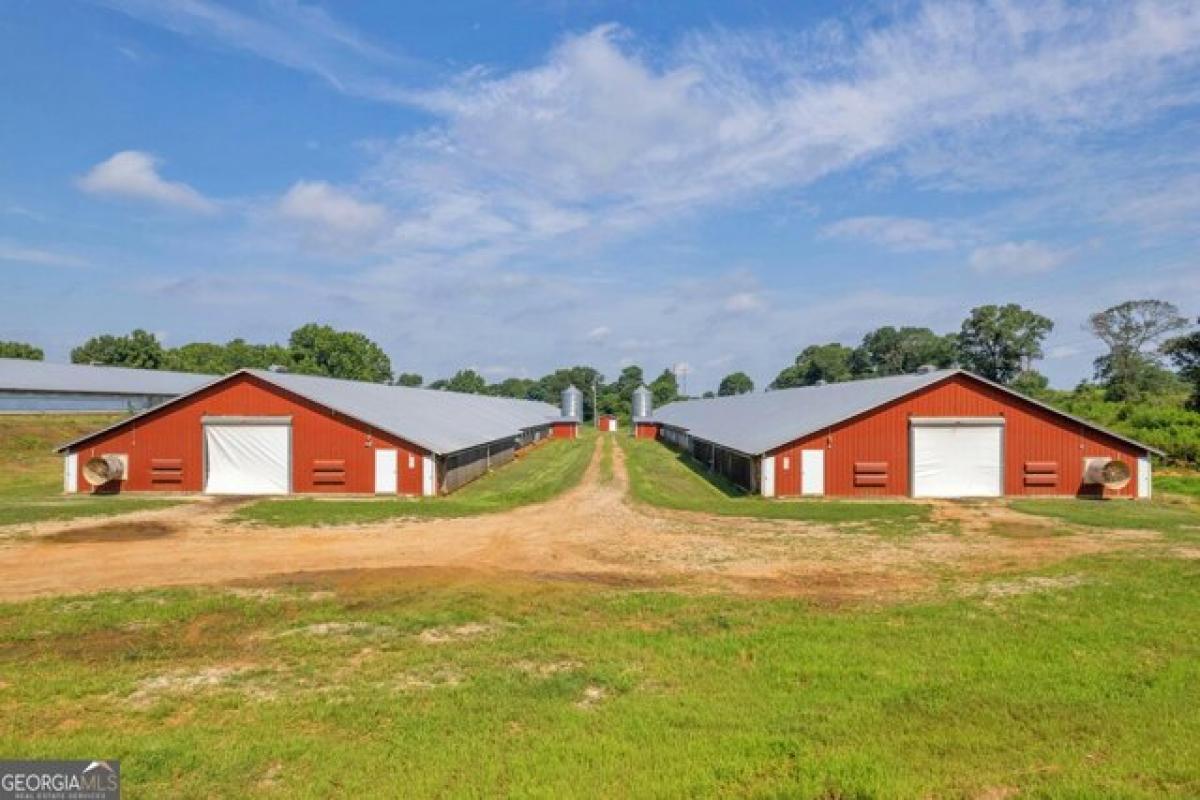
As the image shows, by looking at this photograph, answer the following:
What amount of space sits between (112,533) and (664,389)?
5665 inches

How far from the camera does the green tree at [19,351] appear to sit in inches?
4432

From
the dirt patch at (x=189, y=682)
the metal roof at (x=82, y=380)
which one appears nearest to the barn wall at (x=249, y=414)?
the dirt patch at (x=189, y=682)

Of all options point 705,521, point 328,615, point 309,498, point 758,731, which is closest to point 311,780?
point 758,731

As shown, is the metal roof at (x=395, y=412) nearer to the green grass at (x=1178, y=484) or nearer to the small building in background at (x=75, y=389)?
the small building in background at (x=75, y=389)

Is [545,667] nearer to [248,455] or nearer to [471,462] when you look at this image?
[248,455]

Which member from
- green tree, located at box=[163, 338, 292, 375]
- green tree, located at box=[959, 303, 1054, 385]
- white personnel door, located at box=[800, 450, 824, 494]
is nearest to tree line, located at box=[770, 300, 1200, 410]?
green tree, located at box=[959, 303, 1054, 385]

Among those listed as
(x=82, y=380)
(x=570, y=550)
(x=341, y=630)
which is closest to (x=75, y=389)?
(x=82, y=380)

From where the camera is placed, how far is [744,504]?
28.5m

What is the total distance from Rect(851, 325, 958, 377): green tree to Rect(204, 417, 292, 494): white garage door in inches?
4624

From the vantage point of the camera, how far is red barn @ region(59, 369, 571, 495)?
31562 millimetres

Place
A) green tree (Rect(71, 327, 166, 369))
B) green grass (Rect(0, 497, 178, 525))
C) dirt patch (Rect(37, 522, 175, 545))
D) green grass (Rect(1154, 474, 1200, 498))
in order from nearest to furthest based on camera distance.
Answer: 1. dirt patch (Rect(37, 522, 175, 545))
2. green grass (Rect(0, 497, 178, 525))
3. green grass (Rect(1154, 474, 1200, 498))
4. green tree (Rect(71, 327, 166, 369))

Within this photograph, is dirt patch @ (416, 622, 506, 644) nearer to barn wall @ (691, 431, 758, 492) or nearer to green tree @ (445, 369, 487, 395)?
barn wall @ (691, 431, 758, 492)

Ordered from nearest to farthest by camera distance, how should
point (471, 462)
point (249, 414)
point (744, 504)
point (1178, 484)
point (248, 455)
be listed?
1. point (744, 504)
2. point (248, 455)
3. point (249, 414)
4. point (1178, 484)
5. point (471, 462)

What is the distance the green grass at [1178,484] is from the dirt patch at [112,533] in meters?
43.5
